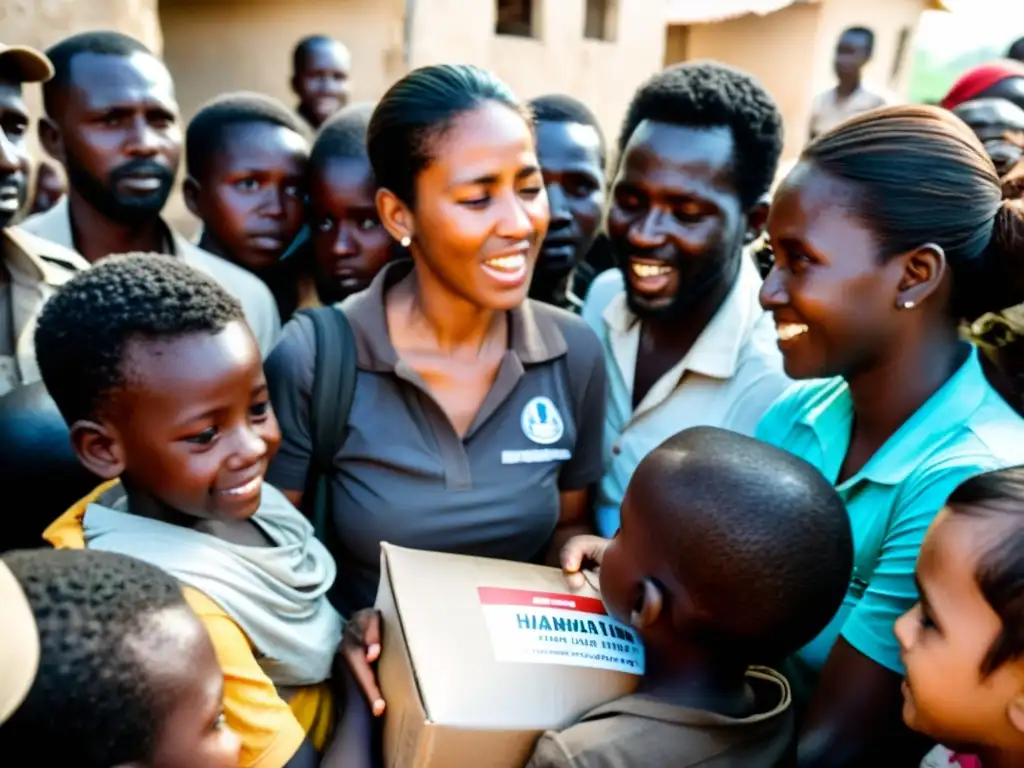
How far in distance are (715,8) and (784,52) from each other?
48.1 inches

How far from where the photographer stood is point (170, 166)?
2.62 m

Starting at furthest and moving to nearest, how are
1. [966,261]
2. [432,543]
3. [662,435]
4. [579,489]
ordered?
[662,435]
[579,489]
[432,543]
[966,261]

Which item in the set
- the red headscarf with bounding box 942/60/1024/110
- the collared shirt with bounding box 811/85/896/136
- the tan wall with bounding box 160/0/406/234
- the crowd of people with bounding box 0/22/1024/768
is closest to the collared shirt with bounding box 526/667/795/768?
the crowd of people with bounding box 0/22/1024/768

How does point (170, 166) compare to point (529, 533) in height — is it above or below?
above

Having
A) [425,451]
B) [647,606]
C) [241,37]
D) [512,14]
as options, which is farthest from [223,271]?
[512,14]

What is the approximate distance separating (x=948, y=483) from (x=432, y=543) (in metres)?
0.97

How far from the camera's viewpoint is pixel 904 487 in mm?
1536

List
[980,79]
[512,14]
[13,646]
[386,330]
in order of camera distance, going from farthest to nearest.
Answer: [512,14]
[980,79]
[386,330]
[13,646]

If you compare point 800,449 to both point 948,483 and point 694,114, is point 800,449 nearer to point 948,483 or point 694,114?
point 948,483

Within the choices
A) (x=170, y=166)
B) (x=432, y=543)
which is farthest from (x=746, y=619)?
(x=170, y=166)

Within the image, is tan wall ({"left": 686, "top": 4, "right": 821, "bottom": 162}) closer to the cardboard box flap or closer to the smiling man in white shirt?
the smiling man in white shirt

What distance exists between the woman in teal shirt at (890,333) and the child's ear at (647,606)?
0.79ft

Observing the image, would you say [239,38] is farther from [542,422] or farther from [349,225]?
[542,422]

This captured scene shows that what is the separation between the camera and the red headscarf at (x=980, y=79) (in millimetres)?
3762
